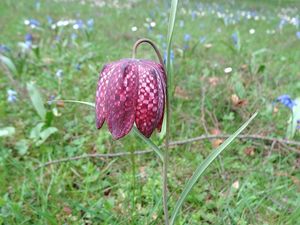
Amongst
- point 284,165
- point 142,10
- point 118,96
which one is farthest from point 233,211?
point 142,10

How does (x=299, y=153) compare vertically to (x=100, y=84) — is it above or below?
below

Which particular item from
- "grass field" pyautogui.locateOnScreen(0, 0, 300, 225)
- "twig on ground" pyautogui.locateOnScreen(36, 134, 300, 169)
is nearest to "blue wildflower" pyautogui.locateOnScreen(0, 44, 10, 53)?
"grass field" pyautogui.locateOnScreen(0, 0, 300, 225)

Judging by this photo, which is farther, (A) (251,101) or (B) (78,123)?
(A) (251,101)

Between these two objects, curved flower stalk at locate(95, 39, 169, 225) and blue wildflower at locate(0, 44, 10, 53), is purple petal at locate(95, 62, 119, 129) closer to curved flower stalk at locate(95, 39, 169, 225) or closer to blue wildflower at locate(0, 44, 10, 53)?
curved flower stalk at locate(95, 39, 169, 225)

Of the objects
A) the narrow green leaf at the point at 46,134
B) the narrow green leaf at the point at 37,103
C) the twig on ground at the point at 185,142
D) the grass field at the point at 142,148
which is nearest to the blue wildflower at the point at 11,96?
the grass field at the point at 142,148

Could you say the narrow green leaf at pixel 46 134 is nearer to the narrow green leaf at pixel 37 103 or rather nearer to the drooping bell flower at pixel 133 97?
the narrow green leaf at pixel 37 103

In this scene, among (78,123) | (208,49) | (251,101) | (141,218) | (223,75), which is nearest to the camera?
(141,218)

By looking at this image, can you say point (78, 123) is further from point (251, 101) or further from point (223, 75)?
point (223, 75)

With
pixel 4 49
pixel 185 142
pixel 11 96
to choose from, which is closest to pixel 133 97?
pixel 185 142

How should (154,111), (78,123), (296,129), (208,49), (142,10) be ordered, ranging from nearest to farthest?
1. (154,111)
2. (296,129)
3. (78,123)
4. (208,49)
5. (142,10)
